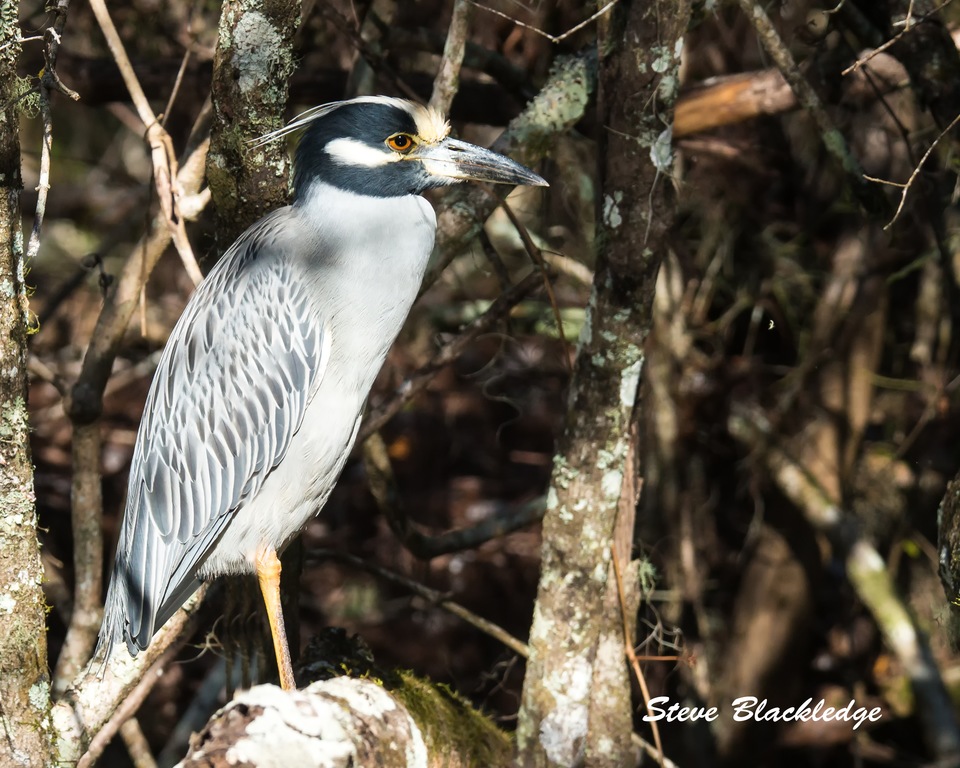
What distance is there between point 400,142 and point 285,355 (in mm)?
709

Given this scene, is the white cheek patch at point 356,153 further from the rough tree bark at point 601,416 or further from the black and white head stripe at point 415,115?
the rough tree bark at point 601,416

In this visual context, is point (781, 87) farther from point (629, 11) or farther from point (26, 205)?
point (26, 205)

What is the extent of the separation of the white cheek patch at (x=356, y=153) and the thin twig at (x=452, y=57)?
255 mm

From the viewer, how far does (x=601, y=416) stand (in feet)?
10.0

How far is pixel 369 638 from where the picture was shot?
583cm

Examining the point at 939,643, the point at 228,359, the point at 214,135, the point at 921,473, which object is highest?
the point at 214,135

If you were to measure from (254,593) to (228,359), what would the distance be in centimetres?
79

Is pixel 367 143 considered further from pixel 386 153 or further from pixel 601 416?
pixel 601 416

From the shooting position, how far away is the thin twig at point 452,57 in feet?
10.7

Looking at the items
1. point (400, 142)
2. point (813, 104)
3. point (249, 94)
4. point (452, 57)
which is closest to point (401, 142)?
point (400, 142)

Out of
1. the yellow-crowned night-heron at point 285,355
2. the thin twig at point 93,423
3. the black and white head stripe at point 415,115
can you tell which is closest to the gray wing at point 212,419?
the yellow-crowned night-heron at point 285,355

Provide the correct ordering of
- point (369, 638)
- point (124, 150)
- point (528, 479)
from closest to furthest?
point (369, 638) < point (528, 479) < point (124, 150)

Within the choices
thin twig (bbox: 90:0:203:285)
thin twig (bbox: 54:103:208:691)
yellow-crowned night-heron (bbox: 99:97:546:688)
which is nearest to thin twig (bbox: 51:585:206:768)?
yellow-crowned night-heron (bbox: 99:97:546:688)

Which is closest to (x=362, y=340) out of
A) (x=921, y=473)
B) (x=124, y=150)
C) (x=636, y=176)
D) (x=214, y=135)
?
(x=214, y=135)
